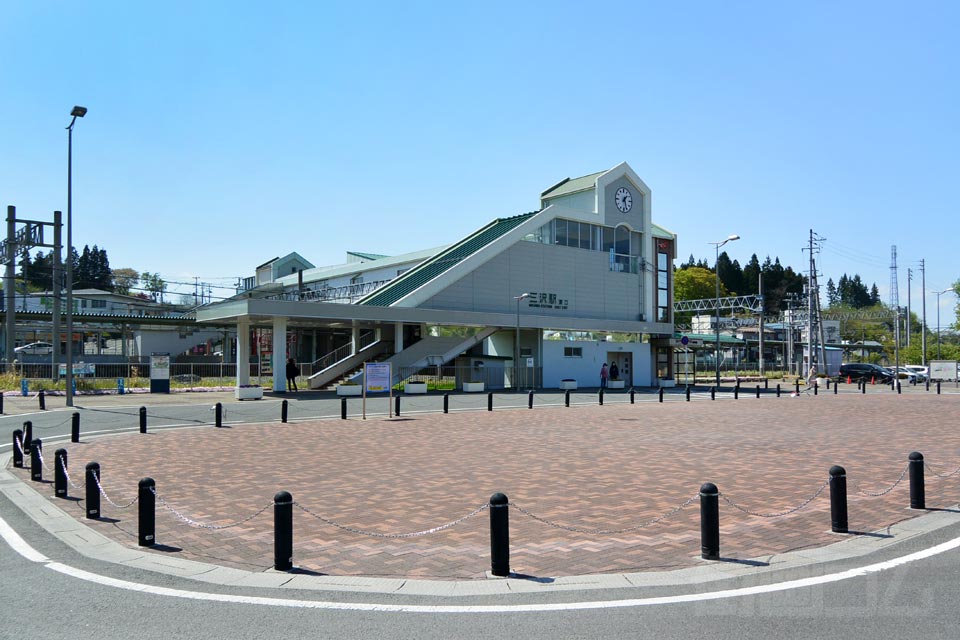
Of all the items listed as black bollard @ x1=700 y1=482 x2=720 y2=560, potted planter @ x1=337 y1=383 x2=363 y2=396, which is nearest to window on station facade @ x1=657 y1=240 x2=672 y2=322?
potted planter @ x1=337 y1=383 x2=363 y2=396

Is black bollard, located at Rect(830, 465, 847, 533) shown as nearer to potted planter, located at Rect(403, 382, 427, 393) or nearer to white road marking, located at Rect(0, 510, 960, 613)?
white road marking, located at Rect(0, 510, 960, 613)

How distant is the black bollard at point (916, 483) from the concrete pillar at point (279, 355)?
30.9 meters

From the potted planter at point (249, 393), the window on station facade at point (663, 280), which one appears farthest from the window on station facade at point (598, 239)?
the potted planter at point (249, 393)

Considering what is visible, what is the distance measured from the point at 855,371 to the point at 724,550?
5909 cm

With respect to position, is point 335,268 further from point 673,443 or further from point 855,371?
point 673,443

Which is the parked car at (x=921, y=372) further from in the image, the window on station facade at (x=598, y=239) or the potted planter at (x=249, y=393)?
the potted planter at (x=249, y=393)

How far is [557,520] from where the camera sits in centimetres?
887

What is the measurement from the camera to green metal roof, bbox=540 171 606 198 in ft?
172

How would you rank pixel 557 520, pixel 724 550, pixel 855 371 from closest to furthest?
pixel 724 550 < pixel 557 520 < pixel 855 371

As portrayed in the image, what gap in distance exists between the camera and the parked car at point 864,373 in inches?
2269

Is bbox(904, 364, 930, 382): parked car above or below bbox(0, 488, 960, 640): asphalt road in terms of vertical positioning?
below

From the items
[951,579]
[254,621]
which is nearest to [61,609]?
[254,621]

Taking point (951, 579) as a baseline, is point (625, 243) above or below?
above

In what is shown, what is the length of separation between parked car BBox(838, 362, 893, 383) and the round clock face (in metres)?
22.8
